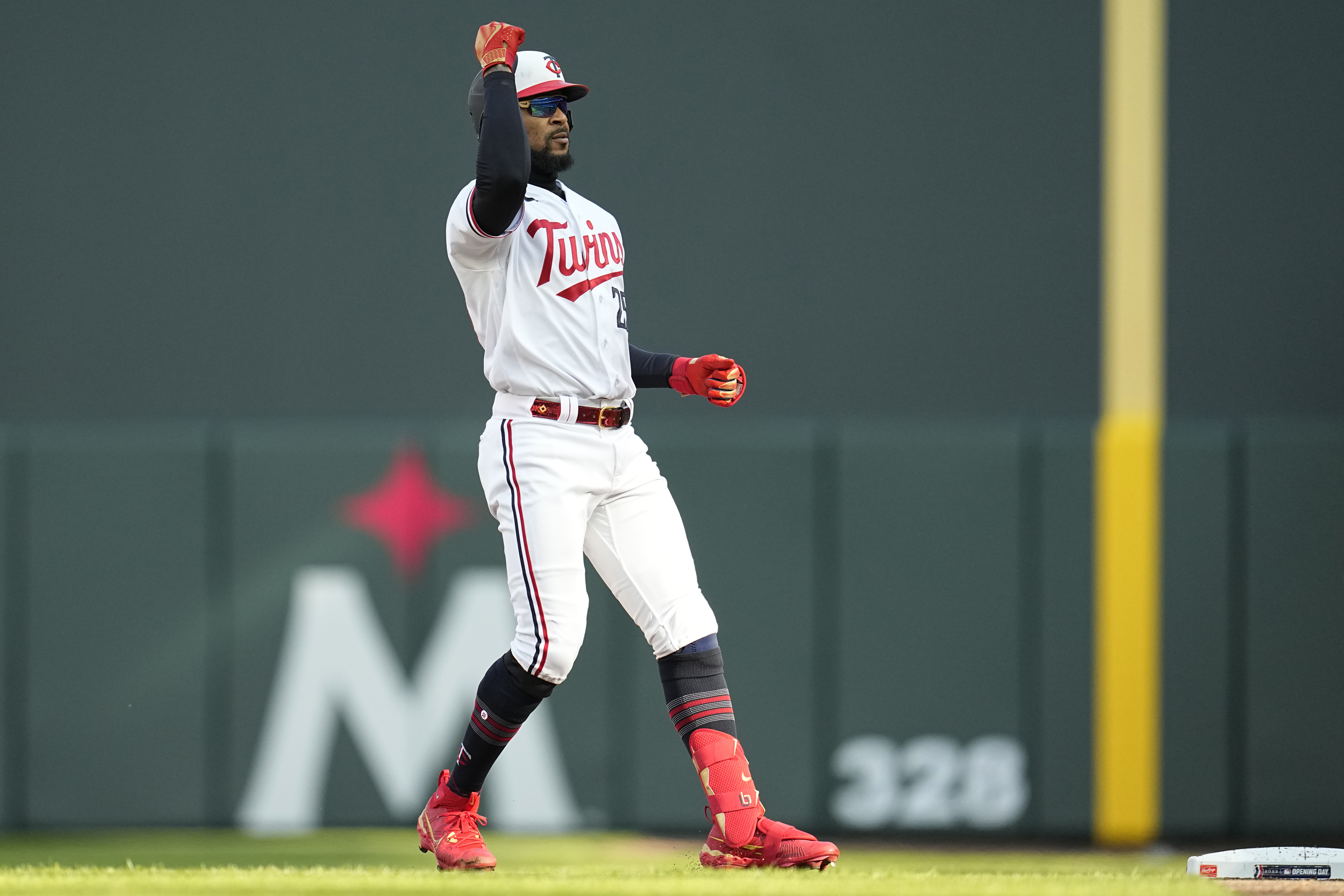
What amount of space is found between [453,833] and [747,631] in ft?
5.09

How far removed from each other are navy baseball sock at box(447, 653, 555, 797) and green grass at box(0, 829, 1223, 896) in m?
0.20

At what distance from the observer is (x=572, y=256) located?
281 centimetres

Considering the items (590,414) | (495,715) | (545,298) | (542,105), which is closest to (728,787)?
(495,715)

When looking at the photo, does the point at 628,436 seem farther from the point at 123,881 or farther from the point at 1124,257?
the point at 1124,257

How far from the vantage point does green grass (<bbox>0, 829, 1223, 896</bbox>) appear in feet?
8.23

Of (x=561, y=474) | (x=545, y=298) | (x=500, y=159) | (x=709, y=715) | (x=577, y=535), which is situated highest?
(x=500, y=159)

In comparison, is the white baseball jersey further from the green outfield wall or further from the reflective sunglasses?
the green outfield wall

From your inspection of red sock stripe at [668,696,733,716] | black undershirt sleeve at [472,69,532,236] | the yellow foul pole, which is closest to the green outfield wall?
the yellow foul pole

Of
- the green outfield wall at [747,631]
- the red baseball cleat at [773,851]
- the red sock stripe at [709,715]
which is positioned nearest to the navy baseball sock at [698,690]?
the red sock stripe at [709,715]

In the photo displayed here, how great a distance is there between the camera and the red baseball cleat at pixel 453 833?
9.39 ft

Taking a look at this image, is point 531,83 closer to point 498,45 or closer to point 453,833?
point 498,45

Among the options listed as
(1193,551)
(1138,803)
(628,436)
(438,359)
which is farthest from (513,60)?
(1138,803)

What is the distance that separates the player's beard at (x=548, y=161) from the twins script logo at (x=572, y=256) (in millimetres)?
142

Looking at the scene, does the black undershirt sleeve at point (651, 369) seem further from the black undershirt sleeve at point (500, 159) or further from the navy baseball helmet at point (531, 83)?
the navy baseball helmet at point (531, 83)
